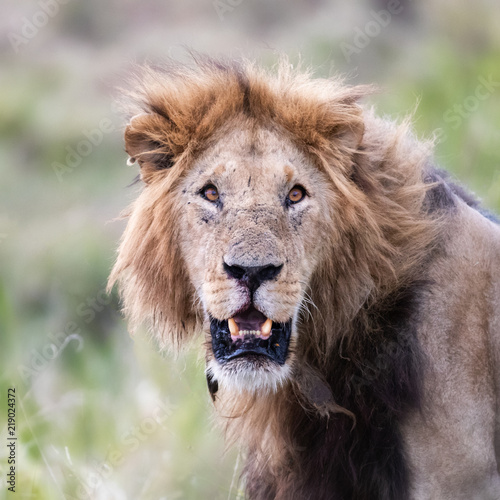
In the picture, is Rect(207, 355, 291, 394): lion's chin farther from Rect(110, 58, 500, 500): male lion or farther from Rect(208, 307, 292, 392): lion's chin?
Rect(110, 58, 500, 500): male lion

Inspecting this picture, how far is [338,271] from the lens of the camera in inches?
127

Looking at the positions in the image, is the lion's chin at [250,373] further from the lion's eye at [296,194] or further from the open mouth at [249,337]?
the lion's eye at [296,194]

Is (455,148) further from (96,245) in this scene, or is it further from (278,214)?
(278,214)

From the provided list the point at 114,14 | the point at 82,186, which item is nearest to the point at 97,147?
the point at 82,186

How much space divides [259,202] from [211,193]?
22 centimetres

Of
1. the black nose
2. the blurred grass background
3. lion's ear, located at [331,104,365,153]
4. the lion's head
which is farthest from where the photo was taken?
the blurred grass background

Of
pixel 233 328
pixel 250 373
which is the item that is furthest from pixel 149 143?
pixel 250 373

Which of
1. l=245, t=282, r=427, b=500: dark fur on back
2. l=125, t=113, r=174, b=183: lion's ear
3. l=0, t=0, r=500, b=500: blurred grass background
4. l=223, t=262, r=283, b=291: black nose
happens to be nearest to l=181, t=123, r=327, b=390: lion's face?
l=223, t=262, r=283, b=291: black nose

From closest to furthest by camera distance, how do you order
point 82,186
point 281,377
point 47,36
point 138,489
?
point 281,377 < point 138,489 < point 82,186 < point 47,36

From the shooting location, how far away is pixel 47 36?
35.9 feet

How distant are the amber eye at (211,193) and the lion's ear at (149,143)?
231mm

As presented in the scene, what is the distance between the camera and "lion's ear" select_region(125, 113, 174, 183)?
10.6 ft

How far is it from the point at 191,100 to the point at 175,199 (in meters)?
0.39

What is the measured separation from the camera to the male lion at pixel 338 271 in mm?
3148
